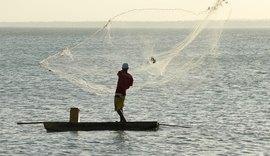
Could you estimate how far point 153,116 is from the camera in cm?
3900

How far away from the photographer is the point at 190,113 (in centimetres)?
4022

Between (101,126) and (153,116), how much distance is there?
8750 mm

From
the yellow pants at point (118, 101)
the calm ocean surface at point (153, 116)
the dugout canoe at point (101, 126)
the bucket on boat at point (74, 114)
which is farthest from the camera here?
the bucket on boat at point (74, 114)

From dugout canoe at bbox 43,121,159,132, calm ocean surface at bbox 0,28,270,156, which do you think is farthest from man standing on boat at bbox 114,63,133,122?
calm ocean surface at bbox 0,28,270,156

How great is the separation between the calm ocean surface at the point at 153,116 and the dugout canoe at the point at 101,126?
1.17 ft

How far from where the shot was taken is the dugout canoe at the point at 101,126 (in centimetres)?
3033

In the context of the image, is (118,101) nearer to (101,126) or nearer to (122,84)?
(122,84)

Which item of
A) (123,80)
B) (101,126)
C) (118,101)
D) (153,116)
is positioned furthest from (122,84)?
(153,116)

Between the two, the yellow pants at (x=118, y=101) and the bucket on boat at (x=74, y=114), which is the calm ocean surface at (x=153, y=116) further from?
the yellow pants at (x=118, y=101)

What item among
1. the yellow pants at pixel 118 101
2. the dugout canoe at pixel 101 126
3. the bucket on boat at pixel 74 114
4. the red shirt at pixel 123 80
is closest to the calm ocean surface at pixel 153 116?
the dugout canoe at pixel 101 126

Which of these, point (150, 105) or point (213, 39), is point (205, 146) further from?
point (150, 105)

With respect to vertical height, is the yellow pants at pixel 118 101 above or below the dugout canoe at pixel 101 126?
above

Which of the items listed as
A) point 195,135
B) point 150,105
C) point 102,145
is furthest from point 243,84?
point 102,145

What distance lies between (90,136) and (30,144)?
2688 millimetres
